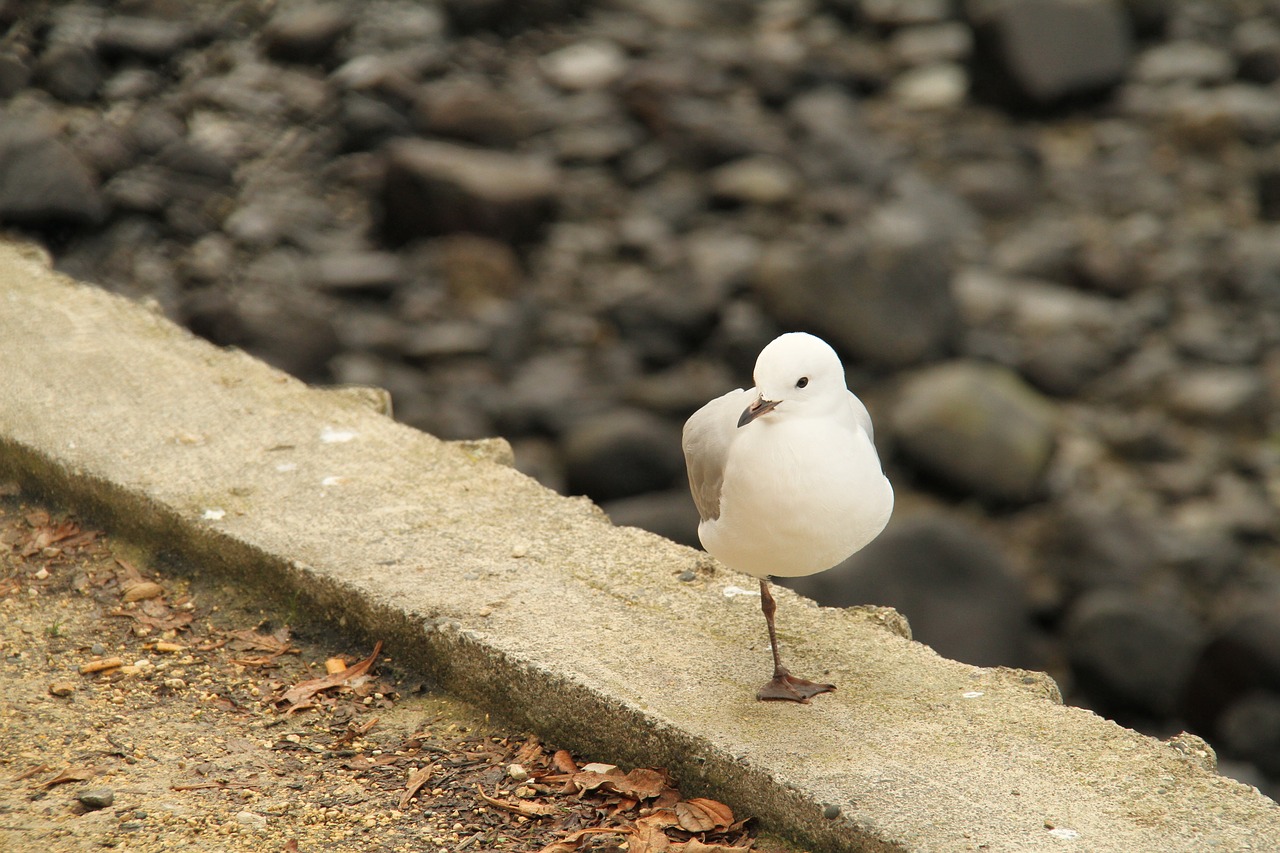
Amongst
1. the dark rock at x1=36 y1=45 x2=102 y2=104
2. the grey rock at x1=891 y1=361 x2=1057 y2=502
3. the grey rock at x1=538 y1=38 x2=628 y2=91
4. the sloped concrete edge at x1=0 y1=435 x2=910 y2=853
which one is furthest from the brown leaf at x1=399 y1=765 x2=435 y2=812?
the grey rock at x1=538 y1=38 x2=628 y2=91

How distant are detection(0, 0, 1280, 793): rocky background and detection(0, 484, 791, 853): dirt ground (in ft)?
10.7

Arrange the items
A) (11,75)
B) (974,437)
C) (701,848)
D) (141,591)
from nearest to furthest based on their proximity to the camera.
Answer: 1. (701,848)
2. (141,591)
3. (974,437)
4. (11,75)

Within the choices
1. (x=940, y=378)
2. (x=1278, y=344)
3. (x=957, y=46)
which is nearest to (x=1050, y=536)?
(x=940, y=378)

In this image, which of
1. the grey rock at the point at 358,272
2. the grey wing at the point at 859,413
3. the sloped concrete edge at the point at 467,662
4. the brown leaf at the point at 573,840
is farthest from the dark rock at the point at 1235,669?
the grey rock at the point at 358,272

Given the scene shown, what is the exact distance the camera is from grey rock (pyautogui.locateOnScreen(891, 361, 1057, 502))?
751 cm

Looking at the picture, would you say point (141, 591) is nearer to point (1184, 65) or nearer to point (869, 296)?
point (869, 296)

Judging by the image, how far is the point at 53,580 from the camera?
3355 mm

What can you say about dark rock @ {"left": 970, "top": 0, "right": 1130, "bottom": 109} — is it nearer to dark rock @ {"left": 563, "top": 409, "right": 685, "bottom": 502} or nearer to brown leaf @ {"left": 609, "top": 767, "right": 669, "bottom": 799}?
dark rock @ {"left": 563, "top": 409, "right": 685, "bottom": 502}

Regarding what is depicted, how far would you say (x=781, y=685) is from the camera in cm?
285

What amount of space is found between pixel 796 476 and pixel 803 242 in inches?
270

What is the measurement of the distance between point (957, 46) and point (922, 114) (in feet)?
3.01

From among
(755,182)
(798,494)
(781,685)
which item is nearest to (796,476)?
(798,494)

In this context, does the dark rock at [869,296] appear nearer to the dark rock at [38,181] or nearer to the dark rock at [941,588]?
the dark rock at [941,588]

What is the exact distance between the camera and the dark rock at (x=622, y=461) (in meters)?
7.11
